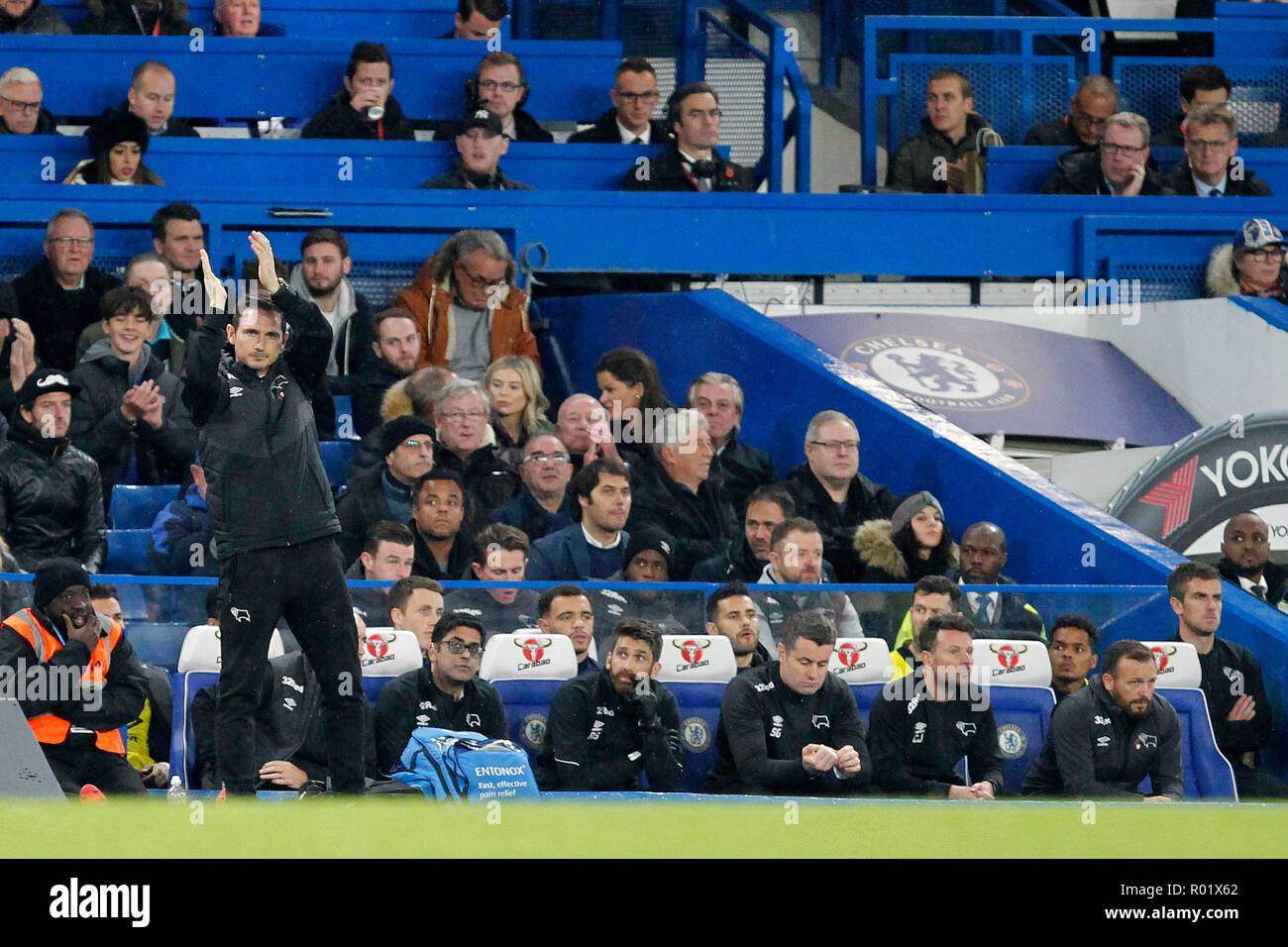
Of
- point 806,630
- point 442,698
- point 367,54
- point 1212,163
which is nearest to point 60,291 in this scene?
point 367,54

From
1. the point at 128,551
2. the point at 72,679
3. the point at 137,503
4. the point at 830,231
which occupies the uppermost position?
the point at 830,231

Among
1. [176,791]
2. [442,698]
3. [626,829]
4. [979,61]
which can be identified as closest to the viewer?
[626,829]

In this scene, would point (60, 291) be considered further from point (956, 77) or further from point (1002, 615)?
point (956, 77)

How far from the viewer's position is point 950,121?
530 inches

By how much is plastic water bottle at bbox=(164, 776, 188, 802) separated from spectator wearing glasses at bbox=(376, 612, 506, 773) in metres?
0.74

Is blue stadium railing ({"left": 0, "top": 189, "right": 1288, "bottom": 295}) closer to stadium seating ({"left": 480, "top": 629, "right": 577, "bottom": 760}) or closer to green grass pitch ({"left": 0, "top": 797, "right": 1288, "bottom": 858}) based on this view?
stadium seating ({"left": 480, "top": 629, "right": 577, "bottom": 760})

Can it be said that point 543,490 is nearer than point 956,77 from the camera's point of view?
Yes

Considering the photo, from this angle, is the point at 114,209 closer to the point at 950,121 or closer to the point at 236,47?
the point at 236,47

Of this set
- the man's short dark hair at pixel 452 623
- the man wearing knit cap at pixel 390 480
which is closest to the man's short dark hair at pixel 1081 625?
the man's short dark hair at pixel 452 623

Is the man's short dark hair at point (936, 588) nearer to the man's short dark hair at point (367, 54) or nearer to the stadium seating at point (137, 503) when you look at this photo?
the stadium seating at point (137, 503)

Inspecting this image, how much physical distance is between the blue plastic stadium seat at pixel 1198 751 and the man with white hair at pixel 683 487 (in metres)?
2.37

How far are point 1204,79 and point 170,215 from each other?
21.5ft

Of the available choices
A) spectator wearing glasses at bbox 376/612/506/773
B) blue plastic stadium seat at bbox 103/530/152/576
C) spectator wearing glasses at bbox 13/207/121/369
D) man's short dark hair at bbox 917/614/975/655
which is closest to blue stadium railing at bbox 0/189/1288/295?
spectator wearing glasses at bbox 13/207/121/369

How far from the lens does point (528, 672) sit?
8492 mm
